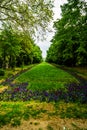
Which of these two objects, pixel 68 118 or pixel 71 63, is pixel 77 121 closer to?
pixel 68 118

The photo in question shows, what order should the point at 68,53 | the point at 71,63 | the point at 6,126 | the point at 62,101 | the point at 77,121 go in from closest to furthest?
the point at 6,126
the point at 77,121
the point at 62,101
the point at 68,53
the point at 71,63

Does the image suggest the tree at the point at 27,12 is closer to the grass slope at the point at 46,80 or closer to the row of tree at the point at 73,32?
the grass slope at the point at 46,80

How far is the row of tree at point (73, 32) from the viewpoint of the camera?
117ft

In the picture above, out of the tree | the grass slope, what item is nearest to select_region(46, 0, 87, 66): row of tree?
the grass slope

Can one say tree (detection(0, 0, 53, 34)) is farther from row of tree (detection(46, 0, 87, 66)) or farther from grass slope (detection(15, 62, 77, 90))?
row of tree (detection(46, 0, 87, 66))

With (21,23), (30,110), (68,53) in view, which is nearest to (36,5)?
(21,23)

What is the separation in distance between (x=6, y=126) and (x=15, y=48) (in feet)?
112

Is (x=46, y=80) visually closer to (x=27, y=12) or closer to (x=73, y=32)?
(x=27, y=12)

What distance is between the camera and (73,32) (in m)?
47.0

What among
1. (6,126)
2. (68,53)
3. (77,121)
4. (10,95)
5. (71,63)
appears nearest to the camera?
(6,126)

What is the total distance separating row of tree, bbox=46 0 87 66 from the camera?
35.6 m

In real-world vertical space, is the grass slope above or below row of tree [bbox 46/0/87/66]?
below

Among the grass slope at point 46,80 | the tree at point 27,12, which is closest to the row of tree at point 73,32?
the grass slope at point 46,80

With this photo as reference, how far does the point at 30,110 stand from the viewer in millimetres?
11617
